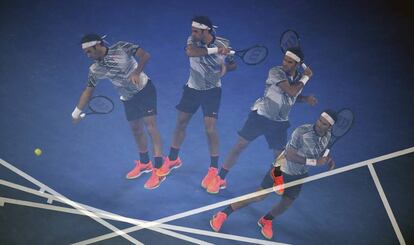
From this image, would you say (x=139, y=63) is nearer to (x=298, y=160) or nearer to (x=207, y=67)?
(x=207, y=67)

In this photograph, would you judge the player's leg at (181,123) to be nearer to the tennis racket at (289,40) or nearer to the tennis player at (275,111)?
the tennis player at (275,111)

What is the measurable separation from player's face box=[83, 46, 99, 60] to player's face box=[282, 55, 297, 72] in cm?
150

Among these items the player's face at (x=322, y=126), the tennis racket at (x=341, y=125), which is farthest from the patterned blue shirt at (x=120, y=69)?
the tennis racket at (x=341, y=125)

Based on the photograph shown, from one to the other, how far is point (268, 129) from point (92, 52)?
1.56 metres

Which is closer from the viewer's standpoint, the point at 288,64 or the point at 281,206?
the point at 288,64

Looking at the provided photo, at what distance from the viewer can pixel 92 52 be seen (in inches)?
169

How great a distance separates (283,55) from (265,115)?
0.49 metres

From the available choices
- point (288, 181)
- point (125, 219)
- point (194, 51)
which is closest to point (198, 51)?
point (194, 51)

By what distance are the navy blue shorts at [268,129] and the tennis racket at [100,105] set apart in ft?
3.74

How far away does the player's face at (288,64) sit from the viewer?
4.07 meters

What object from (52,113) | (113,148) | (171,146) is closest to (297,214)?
(171,146)

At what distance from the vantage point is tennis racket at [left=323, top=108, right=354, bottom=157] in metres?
4.06

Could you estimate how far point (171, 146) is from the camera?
4402 millimetres

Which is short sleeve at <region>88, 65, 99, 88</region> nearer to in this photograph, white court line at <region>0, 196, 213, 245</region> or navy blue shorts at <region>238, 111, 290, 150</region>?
white court line at <region>0, 196, 213, 245</region>
